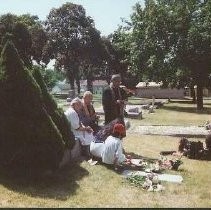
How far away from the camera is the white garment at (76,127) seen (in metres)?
12.7

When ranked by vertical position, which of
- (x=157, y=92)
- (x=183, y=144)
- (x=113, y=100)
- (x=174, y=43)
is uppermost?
(x=174, y=43)

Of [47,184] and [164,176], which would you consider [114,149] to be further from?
[47,184]

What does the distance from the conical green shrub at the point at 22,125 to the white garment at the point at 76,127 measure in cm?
285

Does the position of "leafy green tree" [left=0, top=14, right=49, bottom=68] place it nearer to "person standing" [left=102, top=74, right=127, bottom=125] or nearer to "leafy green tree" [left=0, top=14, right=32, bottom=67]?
"leafy green tree" [left=0, top=14, right=32, bottom=67]

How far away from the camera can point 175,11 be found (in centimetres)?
4147

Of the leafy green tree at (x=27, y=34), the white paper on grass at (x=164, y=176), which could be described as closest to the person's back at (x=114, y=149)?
the white paper on grass at (x=164, y=176)

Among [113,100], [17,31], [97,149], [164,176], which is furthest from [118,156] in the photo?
[17,31]

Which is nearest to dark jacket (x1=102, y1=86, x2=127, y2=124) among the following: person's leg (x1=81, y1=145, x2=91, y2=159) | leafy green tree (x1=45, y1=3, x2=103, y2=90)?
person's leg (x1=81, y1=145, x2=91, y2=159)

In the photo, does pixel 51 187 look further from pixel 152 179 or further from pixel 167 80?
pixel 167 80

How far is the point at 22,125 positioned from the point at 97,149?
10.4 ft

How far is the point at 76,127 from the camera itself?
12.8 metres

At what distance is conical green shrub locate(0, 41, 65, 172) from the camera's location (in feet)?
30.4

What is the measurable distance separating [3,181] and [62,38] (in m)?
67.6

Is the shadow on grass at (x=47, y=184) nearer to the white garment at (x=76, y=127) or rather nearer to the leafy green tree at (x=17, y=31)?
the white garment at (x=76, y=127)
